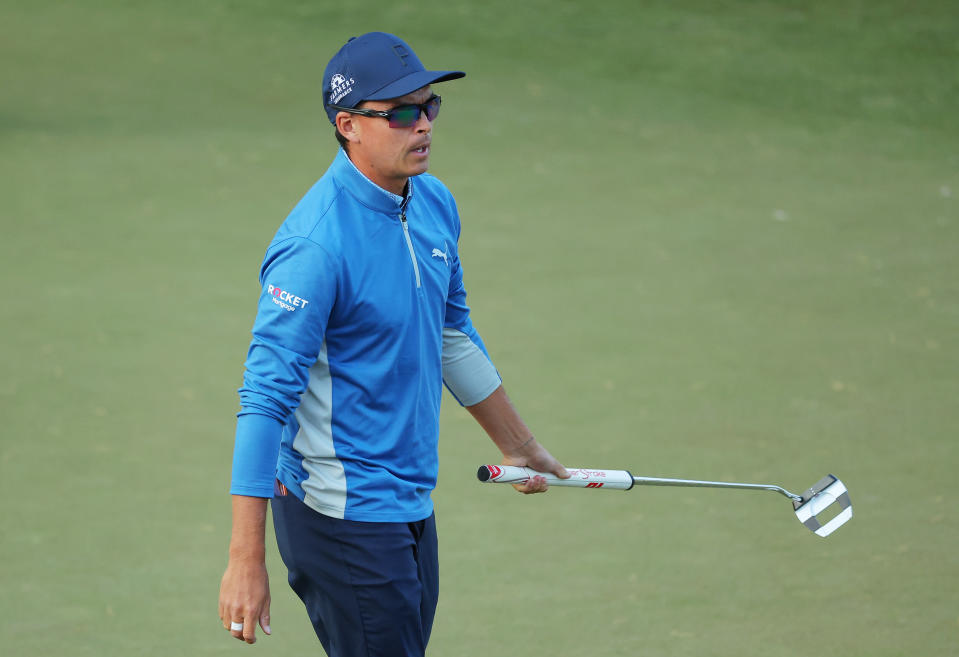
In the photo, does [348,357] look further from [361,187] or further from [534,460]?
[534,460]

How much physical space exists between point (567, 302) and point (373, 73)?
4.41m

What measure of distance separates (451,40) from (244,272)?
5.44 m

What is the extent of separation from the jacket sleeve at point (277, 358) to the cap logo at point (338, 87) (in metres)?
0.37

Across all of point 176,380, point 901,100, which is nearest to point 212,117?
point 176,380

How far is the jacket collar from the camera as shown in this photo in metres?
2.86

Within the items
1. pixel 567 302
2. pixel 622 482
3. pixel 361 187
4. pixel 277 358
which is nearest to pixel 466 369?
pixel 622 482

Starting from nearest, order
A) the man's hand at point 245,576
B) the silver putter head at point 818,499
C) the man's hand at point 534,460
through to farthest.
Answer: the man's hand at point 245,576 < the man's hand at point 534,460 < the silver putter head at point 818,499

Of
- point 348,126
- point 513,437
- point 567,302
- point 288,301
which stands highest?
point 348,126

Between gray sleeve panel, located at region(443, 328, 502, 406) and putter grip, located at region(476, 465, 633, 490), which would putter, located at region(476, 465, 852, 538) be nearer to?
putter grip, located at region(476, 465, 633, 490)

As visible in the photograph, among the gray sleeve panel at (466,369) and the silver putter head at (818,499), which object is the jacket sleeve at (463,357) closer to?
the gray sleeve panel at (466,369)

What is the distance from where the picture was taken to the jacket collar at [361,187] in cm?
286

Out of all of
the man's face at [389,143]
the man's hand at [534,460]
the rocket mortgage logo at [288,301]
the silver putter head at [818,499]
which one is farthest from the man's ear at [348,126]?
the silver putter head at [818,499]

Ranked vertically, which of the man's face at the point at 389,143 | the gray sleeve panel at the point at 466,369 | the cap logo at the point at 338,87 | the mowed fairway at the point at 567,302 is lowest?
the mowed fairway at the point at 567,302

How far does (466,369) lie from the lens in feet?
10.8
